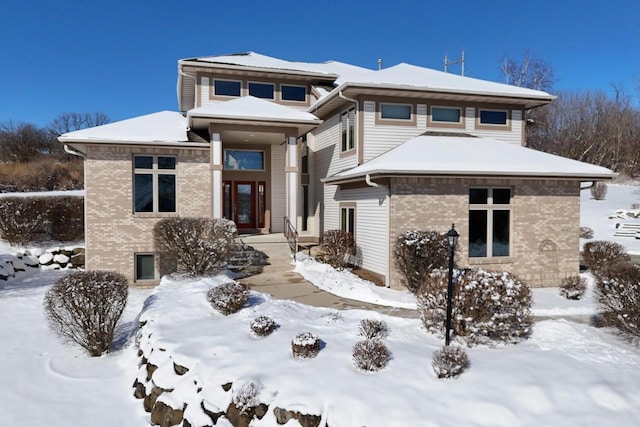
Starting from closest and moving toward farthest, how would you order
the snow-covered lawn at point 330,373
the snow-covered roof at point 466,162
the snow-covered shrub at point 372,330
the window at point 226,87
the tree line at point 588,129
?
the snow-covered lawn at point 330,373 → the snow-covered shrub at point 372,330 → the snow-covered roof at point 466,162 → the window at point 226,87 → the tree line at point 588,129

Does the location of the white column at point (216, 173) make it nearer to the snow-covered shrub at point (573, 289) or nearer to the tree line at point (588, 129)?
the snow-covered shrub at point (573, 289)

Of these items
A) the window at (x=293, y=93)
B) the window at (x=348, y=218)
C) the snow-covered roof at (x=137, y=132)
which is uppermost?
the window at (x=293, y=93)

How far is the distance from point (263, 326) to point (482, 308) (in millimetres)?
3629

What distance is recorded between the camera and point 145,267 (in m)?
13.8

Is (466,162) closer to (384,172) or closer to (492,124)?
(384,172)

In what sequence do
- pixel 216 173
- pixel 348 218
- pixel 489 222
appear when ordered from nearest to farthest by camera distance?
pixel 489 222
pixel 216 173
pixel 348 218

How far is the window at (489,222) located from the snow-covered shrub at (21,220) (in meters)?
16.9

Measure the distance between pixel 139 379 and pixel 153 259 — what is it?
23.9 feet

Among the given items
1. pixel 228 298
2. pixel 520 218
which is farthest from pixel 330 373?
pixel 520 218

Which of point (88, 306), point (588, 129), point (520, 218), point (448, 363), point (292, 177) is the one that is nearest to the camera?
point (448, 363)

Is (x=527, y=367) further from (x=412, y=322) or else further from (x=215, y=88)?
(x=215, y=88)

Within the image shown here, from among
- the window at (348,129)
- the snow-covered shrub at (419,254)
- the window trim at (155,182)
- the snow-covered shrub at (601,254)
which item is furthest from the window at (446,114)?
the window trim at (155,182)

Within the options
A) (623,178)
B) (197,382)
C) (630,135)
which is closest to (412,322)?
(197,382)

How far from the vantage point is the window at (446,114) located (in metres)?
15.1
